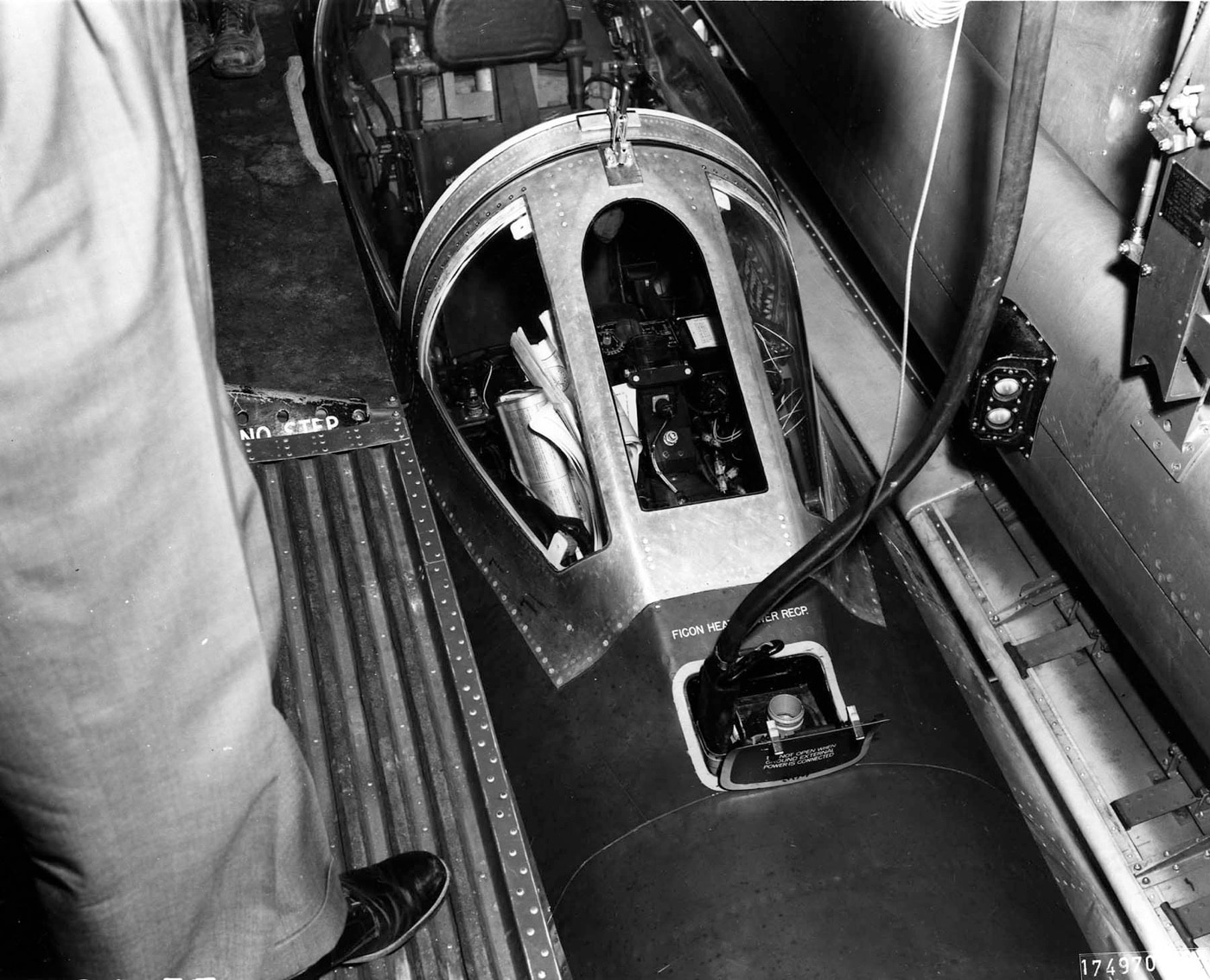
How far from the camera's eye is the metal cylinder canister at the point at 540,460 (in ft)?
8.84

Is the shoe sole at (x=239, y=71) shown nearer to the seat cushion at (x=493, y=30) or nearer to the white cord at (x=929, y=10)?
the seat cushion at (x=493, y=30)

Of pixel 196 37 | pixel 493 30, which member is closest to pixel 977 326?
pixel 493 30

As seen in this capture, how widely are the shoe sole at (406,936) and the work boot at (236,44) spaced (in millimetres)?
3848

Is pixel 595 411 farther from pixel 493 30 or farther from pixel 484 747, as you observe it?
pixel 493 30

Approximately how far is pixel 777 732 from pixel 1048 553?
4.62 feet

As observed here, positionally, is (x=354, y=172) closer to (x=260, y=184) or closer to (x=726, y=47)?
(x=260, y=184)

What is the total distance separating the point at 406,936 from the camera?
2.43m

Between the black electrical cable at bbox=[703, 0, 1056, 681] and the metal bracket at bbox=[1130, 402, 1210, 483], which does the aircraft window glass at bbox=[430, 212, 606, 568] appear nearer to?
the black electrical cable at bbox=[703, 0, 1056, 681]

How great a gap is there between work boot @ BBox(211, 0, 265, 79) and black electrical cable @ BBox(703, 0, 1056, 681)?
13.1 feet

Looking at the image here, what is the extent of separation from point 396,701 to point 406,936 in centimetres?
64

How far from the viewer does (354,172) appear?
11.4 ft

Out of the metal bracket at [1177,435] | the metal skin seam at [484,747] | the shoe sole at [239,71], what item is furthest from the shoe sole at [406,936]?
the shoe sole at [239,71]

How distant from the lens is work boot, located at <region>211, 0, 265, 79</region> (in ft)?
16.3

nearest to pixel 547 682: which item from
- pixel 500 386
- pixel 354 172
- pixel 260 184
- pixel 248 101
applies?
pixel 500 386
